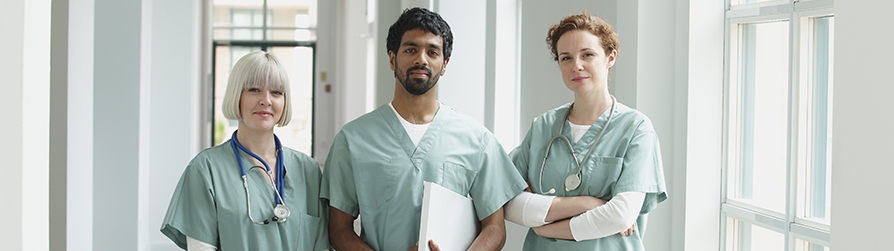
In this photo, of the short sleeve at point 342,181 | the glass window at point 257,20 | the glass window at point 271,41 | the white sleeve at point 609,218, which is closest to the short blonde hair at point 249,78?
the short sleeve at point 342,181

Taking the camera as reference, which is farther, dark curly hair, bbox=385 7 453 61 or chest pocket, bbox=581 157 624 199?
dark curly hair, bbox=385 7 453 61

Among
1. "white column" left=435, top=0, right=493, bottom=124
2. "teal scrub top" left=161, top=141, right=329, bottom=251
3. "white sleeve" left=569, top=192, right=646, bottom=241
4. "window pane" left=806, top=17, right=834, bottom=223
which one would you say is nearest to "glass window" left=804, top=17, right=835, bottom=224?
"window pane" left=806, top=17, right=834, bottom=223

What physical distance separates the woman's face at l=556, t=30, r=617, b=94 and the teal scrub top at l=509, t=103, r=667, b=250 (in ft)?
0.34

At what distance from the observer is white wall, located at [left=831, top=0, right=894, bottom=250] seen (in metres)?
0.58

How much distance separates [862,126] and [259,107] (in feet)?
4.45

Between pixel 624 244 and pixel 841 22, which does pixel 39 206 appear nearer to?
pixel 841 22

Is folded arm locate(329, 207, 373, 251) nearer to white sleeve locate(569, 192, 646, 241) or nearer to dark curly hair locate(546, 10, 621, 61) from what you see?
white sleeve locate(569, 192, 646, 241)

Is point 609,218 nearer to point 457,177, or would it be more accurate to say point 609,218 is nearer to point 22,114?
point 457,177

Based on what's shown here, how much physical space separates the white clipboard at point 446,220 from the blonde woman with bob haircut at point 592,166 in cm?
14

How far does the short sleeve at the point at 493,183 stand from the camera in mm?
1558

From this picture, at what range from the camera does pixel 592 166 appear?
1.43 m

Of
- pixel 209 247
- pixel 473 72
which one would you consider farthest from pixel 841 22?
pixel 473 72

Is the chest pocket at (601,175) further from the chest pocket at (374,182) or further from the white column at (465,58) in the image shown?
the white column at (465,58)

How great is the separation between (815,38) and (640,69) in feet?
1.48
